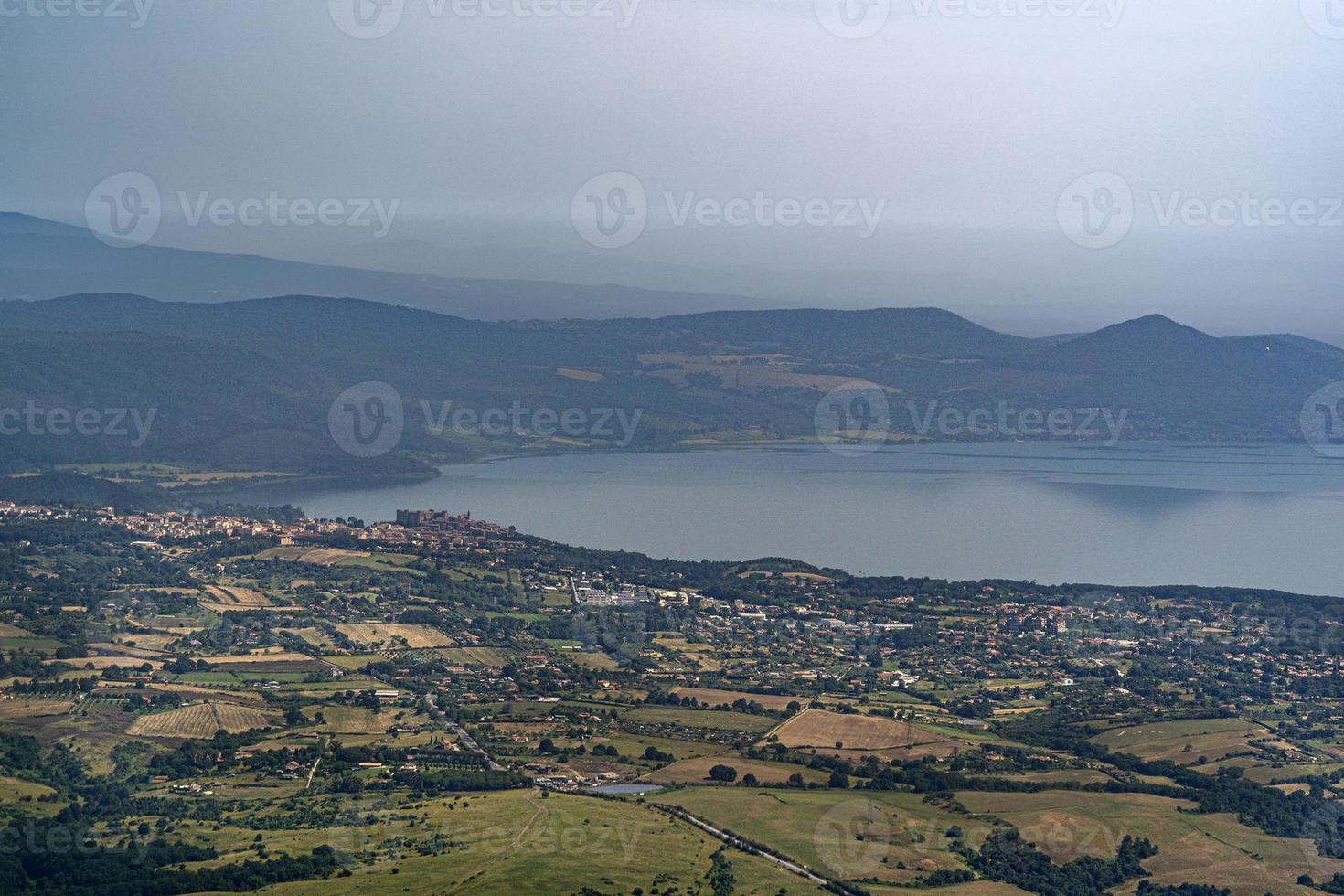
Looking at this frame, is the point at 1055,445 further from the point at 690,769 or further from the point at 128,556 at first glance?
the point at 690,769

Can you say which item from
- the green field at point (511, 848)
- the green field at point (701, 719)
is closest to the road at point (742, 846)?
the green field at point (511, 848)

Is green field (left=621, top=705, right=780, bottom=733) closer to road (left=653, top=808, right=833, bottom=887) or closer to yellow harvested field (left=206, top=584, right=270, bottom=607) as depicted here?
road (left=653, top=808, right=833, bottom=887)

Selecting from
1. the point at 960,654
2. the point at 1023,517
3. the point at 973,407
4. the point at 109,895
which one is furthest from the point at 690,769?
the point at 973,407

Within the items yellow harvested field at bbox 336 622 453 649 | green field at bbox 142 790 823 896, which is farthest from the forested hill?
green field at bbox 142 790 823 896

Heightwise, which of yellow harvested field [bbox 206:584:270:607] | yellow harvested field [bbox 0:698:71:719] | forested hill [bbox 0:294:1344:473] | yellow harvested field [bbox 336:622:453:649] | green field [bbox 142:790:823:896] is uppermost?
forested hill [bbox 0:294:1344:473]

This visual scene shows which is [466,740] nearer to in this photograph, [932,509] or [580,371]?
[932,509]

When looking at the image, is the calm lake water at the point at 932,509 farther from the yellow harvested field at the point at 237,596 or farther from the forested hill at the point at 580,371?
the yellow harvested field at the point at 237,596
